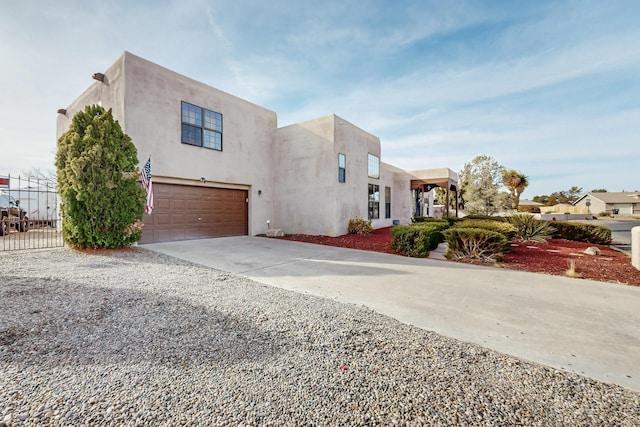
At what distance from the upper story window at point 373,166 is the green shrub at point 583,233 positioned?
8127mm

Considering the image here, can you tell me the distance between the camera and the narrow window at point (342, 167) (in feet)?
38.7

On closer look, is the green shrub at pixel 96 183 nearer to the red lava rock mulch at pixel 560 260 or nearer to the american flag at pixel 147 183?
the american flag at pixel 147 183

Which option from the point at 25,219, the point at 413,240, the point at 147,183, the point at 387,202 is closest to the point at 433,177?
the point at 387,202

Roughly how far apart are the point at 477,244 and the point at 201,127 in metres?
10.1

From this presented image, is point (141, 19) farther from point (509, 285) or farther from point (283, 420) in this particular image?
point (509, 285)

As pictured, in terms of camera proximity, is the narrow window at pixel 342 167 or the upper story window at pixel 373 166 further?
the upper story window at pixel 373 166

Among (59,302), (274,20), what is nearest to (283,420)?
(59,302)

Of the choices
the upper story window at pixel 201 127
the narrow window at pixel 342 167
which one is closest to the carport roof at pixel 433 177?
the narrow window at pixel 342 167

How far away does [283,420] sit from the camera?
1.60 meters

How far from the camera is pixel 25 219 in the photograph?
1053 cm

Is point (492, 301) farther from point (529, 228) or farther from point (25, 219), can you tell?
point (25, 219)

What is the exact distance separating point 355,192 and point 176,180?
7.66 meters

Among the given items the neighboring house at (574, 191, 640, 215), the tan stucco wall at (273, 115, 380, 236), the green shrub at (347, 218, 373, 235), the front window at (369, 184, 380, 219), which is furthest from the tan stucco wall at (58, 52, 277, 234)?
the neighboring house at (574, 191, 640, 215)

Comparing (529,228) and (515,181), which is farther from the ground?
(515,181)
